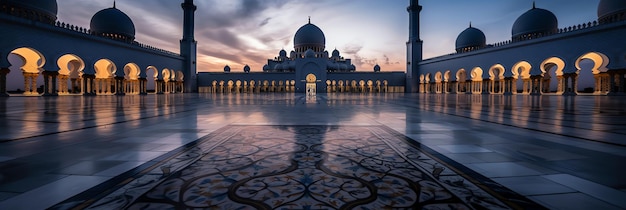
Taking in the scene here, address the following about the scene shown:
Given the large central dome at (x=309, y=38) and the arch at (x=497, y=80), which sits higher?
the large central dome at (x=309, y=38)

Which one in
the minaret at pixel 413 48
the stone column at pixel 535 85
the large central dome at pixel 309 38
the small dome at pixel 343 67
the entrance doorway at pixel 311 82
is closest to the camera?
the stone column at pixel 535 85

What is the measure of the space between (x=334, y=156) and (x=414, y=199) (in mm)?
1193

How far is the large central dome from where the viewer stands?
1954 inches

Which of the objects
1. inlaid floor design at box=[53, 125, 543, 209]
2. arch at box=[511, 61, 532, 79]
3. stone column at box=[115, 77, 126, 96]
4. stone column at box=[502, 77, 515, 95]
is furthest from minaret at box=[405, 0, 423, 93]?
inlaid floor design at box=[53, 125, 543, 209]

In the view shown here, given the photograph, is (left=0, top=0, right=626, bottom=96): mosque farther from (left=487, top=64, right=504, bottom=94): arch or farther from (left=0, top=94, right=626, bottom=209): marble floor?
(left=0, top=94, right=626, bottom=209): marble floor

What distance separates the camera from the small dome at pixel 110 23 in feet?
96.7

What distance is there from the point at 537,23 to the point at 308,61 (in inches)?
1142

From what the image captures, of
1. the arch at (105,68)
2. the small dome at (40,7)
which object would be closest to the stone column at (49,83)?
the arch at (105,68)

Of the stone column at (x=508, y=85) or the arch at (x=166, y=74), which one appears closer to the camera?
the stone column at (x=508, y=85)

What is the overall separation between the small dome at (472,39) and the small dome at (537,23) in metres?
6.68

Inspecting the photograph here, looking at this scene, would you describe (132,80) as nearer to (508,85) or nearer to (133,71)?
(133,71)

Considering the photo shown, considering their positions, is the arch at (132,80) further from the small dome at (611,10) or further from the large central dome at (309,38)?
the small dome at (611,10)

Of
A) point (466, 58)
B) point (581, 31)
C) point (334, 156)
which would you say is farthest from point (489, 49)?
point (334, 156)

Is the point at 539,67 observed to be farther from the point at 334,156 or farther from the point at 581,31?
the point at 334,156
